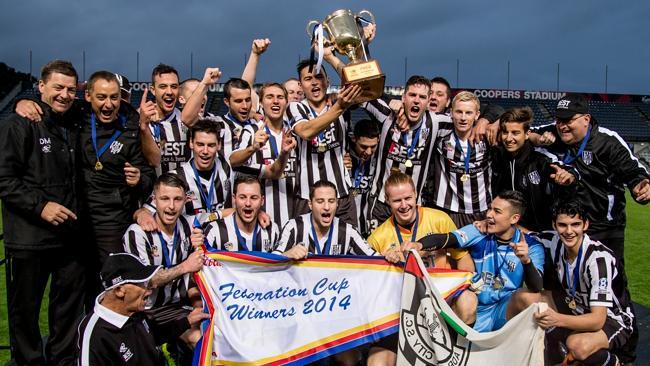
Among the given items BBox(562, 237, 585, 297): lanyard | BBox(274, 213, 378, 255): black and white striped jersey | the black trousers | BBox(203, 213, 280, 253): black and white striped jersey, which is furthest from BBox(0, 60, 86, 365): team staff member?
BBox(562, 237, 585, 297): lanyard

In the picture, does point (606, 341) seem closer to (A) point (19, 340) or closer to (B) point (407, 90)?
(B) point (407, 90)

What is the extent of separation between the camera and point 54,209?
3605mm

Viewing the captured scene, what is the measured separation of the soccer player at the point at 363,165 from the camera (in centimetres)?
468

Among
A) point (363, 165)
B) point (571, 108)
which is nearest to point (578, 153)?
point (571, 108)

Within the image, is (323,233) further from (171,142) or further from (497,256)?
(171,142)

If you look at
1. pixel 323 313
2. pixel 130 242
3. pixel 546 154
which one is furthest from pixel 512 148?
pixel 130 242

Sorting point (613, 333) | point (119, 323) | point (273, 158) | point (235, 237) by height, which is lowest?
point (613, 333)

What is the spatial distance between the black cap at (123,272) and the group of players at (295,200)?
0.03ft

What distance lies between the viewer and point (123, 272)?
2.96 meters

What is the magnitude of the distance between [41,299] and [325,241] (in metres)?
1.94

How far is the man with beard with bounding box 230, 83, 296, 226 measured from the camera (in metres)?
4.41

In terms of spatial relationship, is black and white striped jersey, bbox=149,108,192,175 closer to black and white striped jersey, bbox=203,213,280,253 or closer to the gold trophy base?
black and white striped jersey, bbox=203,213,280,253

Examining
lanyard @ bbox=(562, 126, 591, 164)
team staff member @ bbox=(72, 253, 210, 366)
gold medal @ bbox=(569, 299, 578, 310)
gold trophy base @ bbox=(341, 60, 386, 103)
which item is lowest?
gold medal @ bbox=(569, 299, 578, 310)

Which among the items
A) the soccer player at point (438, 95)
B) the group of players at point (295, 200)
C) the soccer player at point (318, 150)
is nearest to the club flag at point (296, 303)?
the group of players at point (295, 200)
